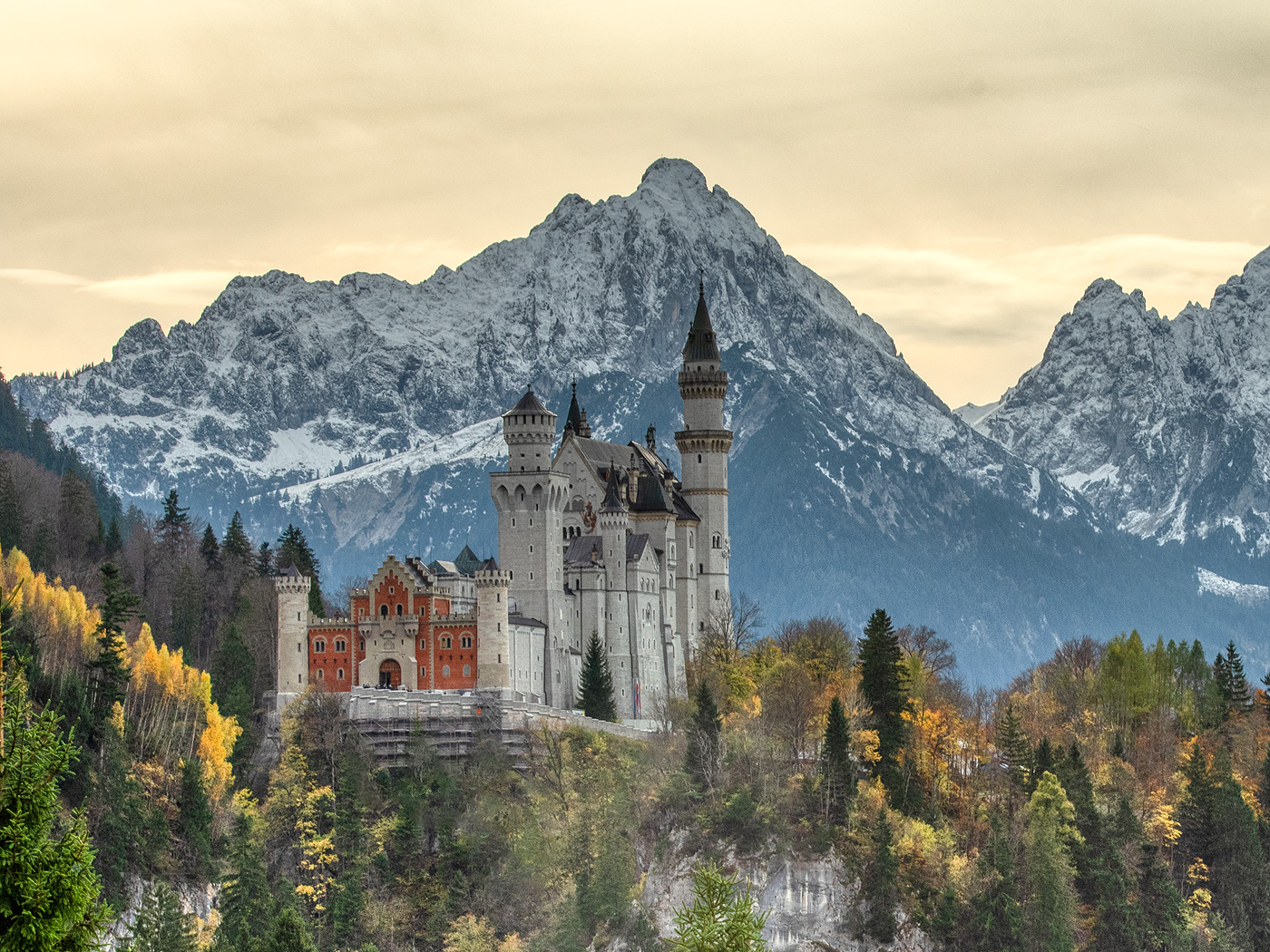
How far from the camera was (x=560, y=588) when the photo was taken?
139375mm

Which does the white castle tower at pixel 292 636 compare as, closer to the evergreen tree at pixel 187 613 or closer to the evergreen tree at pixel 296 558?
the evergreen tree at pixel 187 613

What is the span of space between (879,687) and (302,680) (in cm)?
3656

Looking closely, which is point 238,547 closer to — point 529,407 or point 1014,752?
point 529,407

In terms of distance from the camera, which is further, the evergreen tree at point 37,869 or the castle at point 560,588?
the castle at point 560,588

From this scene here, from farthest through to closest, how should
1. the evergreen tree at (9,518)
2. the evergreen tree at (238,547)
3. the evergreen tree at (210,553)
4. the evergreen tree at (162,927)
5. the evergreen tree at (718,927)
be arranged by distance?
the evergreen tree at (238,547)
the evergreen tree at (210,553)
the evergreen tree at (9,518)
the evergreen tree at (162,927)
the evergreen tree at (718,927)

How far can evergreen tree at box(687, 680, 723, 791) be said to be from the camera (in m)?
124

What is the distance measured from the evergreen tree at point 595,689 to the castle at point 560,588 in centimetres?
106

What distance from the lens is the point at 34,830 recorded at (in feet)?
112

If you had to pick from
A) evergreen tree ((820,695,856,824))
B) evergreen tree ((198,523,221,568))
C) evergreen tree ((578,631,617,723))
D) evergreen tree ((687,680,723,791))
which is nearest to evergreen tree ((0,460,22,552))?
evergreen tree ((198,523,221,568))

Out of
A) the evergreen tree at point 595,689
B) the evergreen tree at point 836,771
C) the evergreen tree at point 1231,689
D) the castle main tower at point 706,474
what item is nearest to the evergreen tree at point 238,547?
the castle main tower at point 706,474

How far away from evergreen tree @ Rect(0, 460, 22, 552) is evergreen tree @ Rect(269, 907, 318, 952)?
6510 cm

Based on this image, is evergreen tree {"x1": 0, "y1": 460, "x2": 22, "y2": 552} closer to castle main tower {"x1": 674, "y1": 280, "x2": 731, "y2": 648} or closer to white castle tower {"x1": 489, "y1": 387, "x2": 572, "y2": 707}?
white castle tower {"x1": 489, "y1": 387, "x2": 572, "y2": 707}

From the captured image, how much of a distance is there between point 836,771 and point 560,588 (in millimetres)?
27549

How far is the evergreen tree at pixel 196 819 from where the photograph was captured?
389ft
